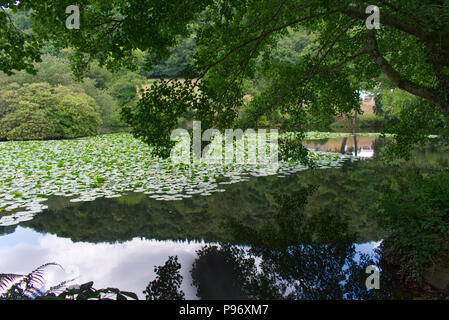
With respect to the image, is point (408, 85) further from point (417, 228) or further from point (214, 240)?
point (214, 240)

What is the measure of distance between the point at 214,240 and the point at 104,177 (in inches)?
174

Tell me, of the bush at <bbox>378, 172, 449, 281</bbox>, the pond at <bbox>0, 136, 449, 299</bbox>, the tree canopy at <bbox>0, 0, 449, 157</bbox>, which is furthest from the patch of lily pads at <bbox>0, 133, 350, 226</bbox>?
the bush at <bbox>378, 172, 449, 281</bbox>

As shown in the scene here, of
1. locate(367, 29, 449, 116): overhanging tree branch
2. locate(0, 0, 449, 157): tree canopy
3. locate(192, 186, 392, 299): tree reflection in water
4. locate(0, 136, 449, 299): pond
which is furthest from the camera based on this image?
locate(367, 29, 449, 116): overhanging tree branch

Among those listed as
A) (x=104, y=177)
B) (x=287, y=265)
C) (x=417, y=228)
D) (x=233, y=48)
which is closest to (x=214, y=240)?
(x=287, y=265)

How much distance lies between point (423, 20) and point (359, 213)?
3450mm

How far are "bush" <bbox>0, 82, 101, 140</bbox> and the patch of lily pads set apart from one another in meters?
8.35

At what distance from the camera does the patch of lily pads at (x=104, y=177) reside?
6262 millimetres

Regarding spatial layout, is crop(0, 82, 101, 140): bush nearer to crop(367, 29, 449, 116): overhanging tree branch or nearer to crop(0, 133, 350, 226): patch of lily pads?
crop(0, 133, 350, 226): patch of lily pads

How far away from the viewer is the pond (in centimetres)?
342

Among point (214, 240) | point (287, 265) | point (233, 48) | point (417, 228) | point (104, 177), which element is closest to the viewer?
point (417, 228)

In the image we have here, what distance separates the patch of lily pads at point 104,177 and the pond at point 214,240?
10 cm

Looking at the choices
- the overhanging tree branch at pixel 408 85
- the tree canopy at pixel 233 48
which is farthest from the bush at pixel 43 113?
the overhanging tree branch at pixel 408 85

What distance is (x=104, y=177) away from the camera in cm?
791

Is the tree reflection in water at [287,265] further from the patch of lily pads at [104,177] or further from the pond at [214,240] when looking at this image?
the patch of lily pads at [104,177]
